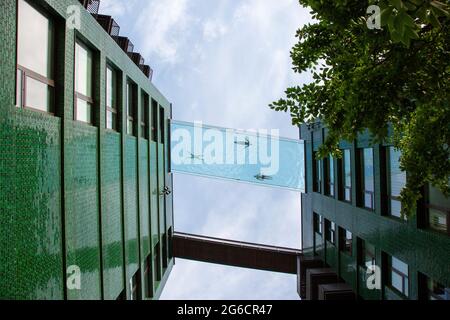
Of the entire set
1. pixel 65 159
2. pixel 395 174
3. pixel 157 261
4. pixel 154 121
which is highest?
pixel 154 121

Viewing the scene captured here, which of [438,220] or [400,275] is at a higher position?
[438,220]

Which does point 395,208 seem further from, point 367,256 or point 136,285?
point 136,285

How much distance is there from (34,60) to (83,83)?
247cm

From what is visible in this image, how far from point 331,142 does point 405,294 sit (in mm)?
6843

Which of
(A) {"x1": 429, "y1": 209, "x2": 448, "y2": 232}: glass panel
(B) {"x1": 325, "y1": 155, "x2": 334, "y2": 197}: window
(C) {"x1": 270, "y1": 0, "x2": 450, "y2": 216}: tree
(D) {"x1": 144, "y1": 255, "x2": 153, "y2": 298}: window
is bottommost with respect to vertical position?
(D) {"x1": 144, "y1": 255, "x2": 153, "y2": 298}: window

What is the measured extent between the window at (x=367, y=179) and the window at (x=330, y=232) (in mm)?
4229

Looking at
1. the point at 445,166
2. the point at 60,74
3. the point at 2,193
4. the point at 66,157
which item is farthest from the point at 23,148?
the point at 445,166

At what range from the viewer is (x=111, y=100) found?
40.9ft


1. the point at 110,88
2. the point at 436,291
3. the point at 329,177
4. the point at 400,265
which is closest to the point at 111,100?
the point at 110,88

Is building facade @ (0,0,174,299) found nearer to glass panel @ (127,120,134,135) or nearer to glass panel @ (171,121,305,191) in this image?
glass panel @ (127,120,134,135)

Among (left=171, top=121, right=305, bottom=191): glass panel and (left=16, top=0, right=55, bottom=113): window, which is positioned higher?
(left=16, top=0, right=55, bottom=113): window

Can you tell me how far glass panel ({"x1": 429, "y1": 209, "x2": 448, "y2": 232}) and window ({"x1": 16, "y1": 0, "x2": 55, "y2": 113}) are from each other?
10.3 metres

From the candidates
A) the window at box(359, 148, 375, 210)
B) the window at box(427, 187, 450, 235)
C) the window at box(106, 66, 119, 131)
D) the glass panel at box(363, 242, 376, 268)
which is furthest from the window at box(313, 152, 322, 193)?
the window at box(106, 66, 119, 131)

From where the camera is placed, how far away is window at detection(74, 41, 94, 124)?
31.1 ft
